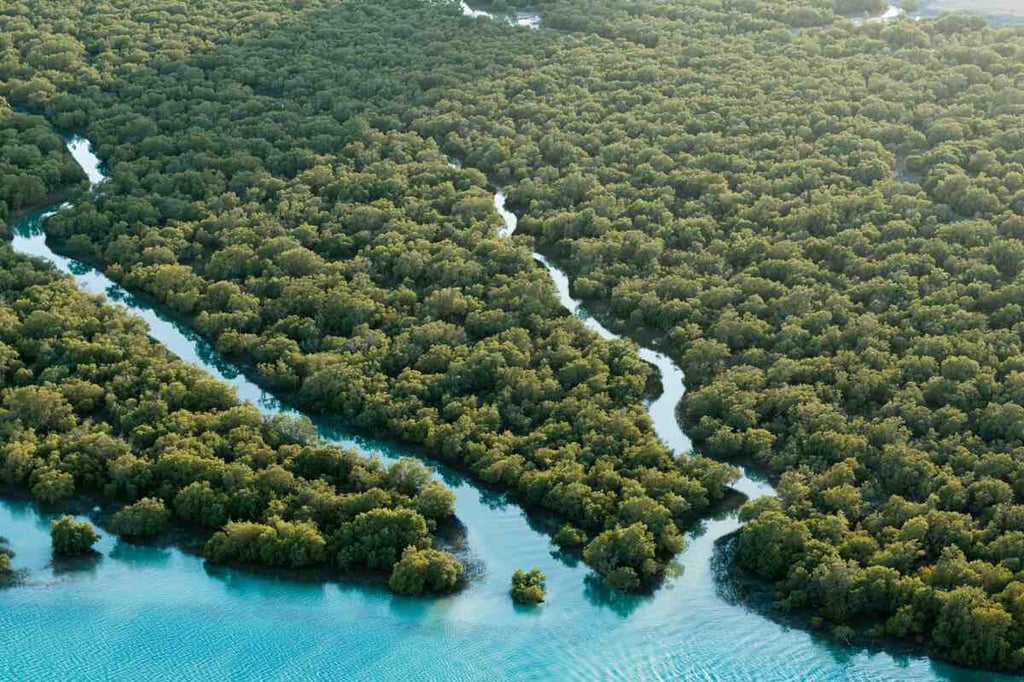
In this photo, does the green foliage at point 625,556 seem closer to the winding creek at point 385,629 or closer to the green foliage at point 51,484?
the winding creek at point 385,629

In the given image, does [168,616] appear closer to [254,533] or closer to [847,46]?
[254,533]

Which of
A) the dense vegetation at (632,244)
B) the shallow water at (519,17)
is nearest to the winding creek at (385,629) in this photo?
the dense vegetation at (632,244)

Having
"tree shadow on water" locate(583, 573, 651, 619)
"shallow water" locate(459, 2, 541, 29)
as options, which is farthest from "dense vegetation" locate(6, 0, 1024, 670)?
"shallow water" locate(459, 2, 541, 29)

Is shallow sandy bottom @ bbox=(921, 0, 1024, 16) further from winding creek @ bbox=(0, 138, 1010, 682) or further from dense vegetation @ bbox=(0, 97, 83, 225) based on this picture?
winding creek @ bbox=(0, 138, 1010, 682)

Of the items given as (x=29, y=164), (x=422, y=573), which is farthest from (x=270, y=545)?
(x=29, y=164)

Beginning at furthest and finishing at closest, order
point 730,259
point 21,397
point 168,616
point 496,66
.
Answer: point 496,66 < point 730,259 < point 21,397 < point 168,616

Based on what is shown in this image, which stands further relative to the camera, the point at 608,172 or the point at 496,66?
the point at 496,66

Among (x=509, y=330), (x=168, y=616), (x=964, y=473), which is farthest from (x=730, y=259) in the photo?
(x=168, y=616)
